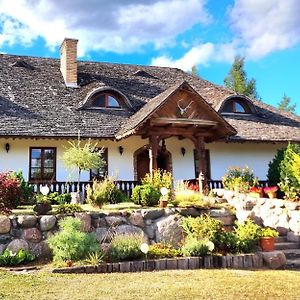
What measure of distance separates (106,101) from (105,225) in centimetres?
932

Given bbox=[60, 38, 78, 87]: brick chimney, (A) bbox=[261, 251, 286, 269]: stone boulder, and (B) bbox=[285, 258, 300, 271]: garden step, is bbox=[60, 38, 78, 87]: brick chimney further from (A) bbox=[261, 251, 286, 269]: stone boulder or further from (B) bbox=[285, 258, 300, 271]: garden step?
(B) bbox=[285, 258, 300, 271]: garden step

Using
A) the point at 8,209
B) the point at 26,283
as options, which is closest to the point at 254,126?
the point at 8,209

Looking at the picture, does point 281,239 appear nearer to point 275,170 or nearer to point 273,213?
point 273,213

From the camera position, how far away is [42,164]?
1784 cm

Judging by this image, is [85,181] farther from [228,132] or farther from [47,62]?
[47,62]

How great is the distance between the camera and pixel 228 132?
17609mm

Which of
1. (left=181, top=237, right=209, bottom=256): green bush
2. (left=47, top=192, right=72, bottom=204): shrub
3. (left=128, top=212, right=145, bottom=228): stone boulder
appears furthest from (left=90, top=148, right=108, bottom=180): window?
(left=181, top=237, right=209, bottom=256): green bush

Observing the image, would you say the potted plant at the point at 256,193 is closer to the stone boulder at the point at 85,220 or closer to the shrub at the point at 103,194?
the shrub at the point at 103,194

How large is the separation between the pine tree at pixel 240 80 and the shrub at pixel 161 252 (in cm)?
3040

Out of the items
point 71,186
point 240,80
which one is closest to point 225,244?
point 71,186

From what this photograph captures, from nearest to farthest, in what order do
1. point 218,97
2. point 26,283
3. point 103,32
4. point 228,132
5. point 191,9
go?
point 26,283, point 191,9, point 103,32, point 228,132, point 218,97

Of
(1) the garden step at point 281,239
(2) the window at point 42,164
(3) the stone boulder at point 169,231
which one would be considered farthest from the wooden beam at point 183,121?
(1) the garden step at point 281,239

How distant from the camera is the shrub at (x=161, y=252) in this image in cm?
1040

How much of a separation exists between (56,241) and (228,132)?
975 centimetres
